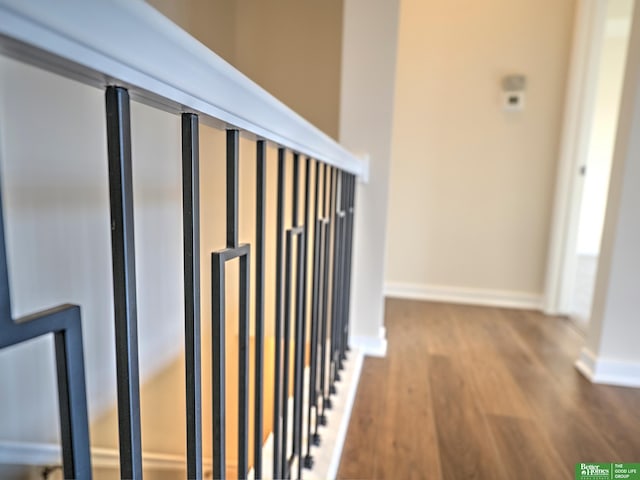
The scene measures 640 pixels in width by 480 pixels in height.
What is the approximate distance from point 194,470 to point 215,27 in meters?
1.70

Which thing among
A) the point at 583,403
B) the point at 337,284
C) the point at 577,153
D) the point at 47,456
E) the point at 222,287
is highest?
the point at 577,153

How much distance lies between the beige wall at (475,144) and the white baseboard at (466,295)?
0.08 ft

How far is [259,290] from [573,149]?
273cm

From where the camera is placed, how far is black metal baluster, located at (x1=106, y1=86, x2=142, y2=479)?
31 cm

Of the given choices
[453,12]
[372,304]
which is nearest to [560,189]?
[453,12]

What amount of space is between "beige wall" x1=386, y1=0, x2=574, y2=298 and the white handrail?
108 inches

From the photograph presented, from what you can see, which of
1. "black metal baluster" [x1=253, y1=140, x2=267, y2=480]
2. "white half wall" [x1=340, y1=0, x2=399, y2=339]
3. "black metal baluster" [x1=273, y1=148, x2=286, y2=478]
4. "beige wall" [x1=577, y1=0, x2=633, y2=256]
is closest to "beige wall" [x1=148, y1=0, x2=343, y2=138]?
"white half wall" [x1=340, y1=0, x2=399, y2=339]

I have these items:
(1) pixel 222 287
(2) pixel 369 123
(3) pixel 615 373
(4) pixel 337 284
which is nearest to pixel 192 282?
(1) pixel 222 287

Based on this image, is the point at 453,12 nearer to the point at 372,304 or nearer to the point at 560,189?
the point at 560,189

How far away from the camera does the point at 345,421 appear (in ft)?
4.51

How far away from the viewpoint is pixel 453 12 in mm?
2814

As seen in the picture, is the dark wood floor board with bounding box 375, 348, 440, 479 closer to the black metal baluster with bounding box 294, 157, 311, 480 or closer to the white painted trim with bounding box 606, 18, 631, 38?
the black metal baluster with bounding box 294, 157, 311, 480

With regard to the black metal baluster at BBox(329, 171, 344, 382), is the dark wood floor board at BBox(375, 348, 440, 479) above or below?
below

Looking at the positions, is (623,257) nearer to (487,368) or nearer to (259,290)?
(487,368)
